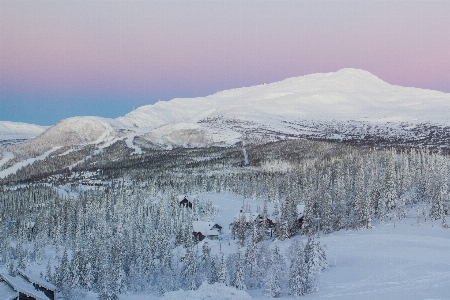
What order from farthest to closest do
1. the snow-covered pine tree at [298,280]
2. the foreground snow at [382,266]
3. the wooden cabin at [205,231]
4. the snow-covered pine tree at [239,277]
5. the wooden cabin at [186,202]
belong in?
the wooden cabin at [186,202], the wooden cabin at [205,231], the snow-covered pine tree at [239,277], the snow-covered pine tree at [298,280], the foreground snow at [382,266]

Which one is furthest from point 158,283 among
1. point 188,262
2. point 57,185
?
point 57,185

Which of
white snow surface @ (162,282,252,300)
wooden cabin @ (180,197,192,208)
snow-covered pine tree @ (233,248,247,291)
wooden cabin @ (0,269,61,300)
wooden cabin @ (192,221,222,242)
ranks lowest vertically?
wooden cabin @ (192,221,222,242)

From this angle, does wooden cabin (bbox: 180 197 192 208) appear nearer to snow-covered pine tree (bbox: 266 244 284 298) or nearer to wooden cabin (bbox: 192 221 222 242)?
wooden cabin (bbox: 192 221 222 242)

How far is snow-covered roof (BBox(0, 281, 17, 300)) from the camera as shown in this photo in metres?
38.4

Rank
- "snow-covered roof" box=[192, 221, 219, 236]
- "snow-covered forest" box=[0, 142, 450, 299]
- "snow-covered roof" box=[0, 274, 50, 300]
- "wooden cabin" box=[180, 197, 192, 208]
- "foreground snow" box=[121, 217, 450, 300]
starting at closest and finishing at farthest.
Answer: "snow-covered roof" box=[0, 274, 50, 300] < "foreground snow" box=[121, 217, 450, 300] < "snow-covered forest" box=[0, 142, 450, 299] < "snow-covered roof" box=[192, 221, 219, 236] < "wooden cabin" box=[180, 197, 192, 208]

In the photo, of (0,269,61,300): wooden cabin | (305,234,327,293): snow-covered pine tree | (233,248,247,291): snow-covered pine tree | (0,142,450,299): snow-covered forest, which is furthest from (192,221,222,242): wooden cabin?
(0,269,61,300): wooden cabin

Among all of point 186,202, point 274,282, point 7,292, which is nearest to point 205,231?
point 186,202

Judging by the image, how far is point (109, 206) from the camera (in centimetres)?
10300

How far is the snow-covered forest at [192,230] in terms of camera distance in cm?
4991

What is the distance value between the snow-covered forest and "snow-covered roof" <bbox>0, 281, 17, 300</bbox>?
9.23 m

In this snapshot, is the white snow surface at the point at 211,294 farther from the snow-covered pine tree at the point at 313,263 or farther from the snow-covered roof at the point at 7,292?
the snow-covered roof at the point at 7,292

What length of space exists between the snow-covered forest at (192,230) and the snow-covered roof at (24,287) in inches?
300

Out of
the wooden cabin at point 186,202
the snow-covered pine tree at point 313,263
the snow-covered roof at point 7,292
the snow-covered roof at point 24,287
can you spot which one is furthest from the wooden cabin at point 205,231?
the snow-covered roof at point 7,292

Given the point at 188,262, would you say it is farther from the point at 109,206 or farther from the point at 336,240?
the point at 109,206
